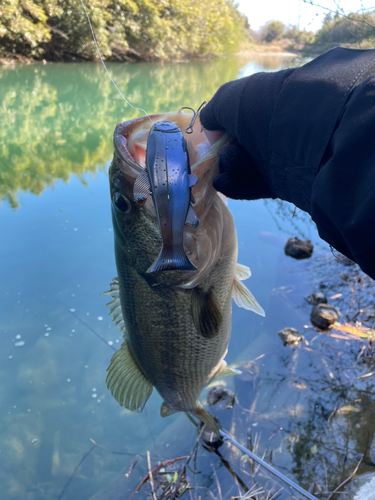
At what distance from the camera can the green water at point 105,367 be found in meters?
2.44

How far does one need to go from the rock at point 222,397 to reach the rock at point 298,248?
2.37m

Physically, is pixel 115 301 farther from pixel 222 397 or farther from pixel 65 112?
pixel 65 112

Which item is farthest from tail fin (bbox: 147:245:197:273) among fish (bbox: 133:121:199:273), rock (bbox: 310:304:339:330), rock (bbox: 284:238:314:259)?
rock (bbox: 284:238:314:259)

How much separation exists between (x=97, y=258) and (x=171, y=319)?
113 inches

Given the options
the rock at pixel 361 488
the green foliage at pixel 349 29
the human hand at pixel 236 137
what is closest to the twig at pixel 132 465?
the rock at pixel 361 488

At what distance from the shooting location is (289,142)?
3.46 ft

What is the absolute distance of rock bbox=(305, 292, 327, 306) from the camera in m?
3.81

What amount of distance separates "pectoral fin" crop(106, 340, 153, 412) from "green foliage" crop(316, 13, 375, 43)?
13.3 ft

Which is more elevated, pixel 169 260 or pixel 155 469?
pixel 169 260

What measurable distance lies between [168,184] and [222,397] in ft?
7.42

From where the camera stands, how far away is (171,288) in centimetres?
151

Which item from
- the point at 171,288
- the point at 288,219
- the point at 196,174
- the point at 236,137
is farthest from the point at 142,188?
the point at 288,219

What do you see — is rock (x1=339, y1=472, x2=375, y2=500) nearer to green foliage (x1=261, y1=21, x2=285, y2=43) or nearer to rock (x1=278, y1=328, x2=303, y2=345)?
rock (x1=278, y1=328, x2=303, y2=345)

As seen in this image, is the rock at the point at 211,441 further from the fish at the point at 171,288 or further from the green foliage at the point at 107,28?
the green foliage at the point at 107,28
